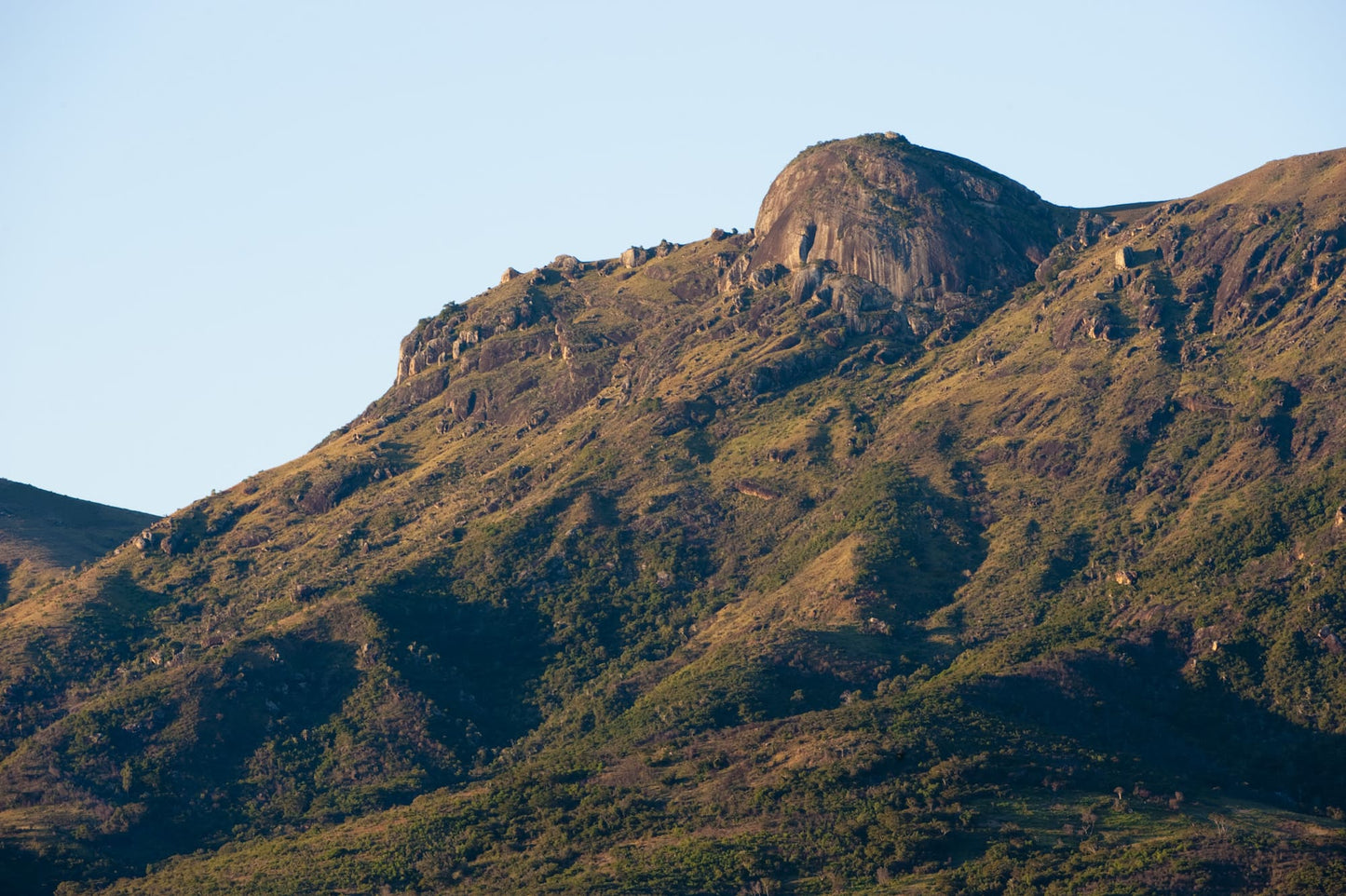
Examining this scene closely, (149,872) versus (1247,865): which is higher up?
(149,872)

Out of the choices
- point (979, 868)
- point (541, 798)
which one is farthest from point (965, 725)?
point (541, 798)

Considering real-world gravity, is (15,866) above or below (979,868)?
above

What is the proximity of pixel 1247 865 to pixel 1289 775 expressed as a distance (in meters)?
29.3

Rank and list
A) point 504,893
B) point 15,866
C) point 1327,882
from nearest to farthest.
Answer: point 1327,882 < point 504,893 < point 15,866

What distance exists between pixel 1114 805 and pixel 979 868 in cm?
1751

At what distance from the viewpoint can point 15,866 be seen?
194500mm

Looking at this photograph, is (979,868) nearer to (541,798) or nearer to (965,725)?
(965,725)

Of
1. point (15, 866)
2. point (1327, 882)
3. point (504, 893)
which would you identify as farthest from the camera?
point (15, 866)

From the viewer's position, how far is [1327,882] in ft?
540

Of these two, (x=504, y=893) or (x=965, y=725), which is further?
(x=965, y=725)

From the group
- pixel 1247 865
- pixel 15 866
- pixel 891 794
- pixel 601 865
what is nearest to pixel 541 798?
pixel 601 865

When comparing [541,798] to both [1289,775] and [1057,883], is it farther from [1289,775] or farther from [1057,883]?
[1289,775]

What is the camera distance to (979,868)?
173 m

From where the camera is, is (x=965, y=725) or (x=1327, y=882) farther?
(x=965, y=725)
